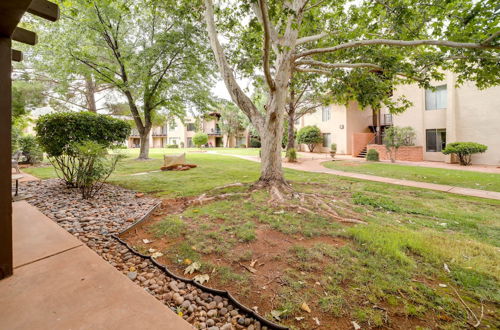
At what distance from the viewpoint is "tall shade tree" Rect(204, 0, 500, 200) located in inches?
187

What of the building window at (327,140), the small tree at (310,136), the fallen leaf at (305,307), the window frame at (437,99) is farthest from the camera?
the small tree at (310,136)

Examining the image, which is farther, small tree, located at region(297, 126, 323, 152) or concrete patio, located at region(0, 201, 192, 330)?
small tree, located at region(297, 126, 323, 152)

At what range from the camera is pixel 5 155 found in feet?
6.17

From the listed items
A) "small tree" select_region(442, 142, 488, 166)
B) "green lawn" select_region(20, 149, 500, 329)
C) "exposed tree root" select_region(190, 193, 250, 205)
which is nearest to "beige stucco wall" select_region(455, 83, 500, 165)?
"small tree" select_region(442, 142, 488, 166)

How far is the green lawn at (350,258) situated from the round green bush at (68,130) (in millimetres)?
3597

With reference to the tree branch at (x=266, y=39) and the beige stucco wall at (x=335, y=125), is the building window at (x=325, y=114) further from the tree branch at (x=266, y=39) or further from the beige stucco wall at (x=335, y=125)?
the tree branch at (x=266, y=39)

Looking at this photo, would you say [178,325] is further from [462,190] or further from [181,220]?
[462,190]

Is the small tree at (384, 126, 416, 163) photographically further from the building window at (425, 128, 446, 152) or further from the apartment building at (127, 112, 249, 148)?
the apartment building at (127, 112, 249, 148)

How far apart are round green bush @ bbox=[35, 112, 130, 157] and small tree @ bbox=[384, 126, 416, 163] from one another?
1734 centimetres

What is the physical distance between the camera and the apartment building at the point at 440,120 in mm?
13352

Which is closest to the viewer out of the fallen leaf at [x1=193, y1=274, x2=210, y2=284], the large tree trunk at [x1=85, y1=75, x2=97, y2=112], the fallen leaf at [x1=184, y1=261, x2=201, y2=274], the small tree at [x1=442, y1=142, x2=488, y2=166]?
the fallen leaf at [x1=193, y1=274, x2=210, y2=284]

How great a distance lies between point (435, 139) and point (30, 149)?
27.1 meters

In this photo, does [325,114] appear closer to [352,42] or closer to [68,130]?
[352,42]

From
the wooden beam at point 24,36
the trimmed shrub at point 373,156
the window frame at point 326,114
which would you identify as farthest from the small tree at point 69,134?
the window frame at point 326,114
